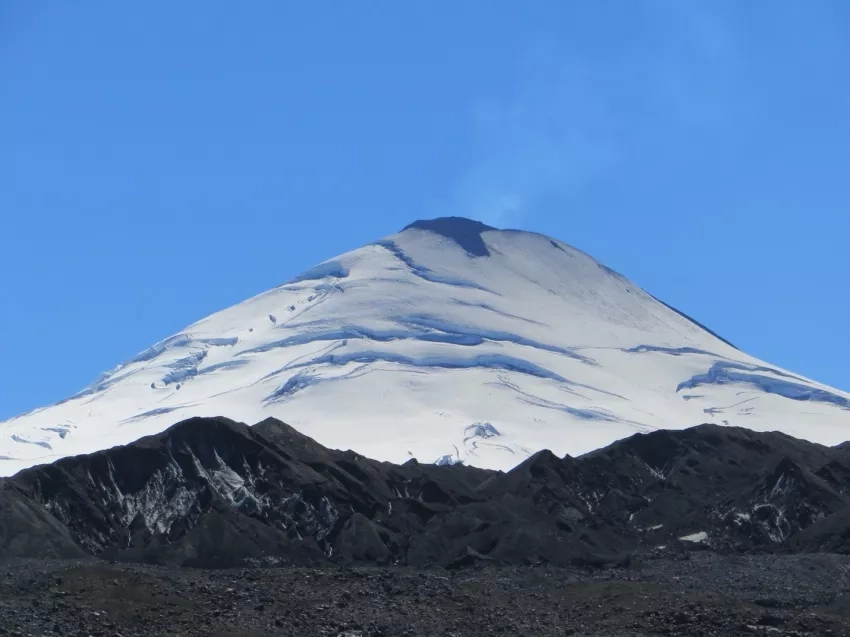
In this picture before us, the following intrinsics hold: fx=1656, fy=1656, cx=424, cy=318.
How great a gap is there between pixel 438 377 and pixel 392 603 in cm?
10344

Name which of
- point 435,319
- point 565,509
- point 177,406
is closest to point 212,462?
point 565,509

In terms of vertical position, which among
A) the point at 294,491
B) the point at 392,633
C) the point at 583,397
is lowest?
the point at 392,633

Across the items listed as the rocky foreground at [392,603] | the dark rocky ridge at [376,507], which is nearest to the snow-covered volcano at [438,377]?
the dark rocky ridge at [376,507]

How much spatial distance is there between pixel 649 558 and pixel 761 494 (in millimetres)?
13133

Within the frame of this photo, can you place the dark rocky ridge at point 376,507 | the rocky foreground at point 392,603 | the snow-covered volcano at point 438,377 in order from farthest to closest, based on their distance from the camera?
the snow-covered volcano at point 438,377, the dark rocky ridge at point 376,507, the rocky foreground at point 392,603

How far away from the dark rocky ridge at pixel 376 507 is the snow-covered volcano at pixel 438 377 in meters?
40.6

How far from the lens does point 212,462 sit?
74250 mm

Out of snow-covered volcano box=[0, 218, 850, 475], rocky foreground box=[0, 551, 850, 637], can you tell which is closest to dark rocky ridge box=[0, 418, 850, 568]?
rocky foreground box=[0, 551, 850, 637]

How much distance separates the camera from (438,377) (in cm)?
15725

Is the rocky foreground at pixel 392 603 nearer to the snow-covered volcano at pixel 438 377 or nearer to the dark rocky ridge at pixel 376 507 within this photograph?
the dark rocky ridge at pixel 376 507

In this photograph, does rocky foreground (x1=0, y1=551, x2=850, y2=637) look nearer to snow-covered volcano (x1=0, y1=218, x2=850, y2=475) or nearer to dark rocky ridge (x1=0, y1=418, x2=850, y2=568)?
dark rocky ridge (x1=0, y1=418, x2=850, y2=568)

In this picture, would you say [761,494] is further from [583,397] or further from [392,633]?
[583,397]

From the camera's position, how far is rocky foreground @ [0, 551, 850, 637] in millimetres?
49875

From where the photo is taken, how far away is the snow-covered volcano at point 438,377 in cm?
14100
